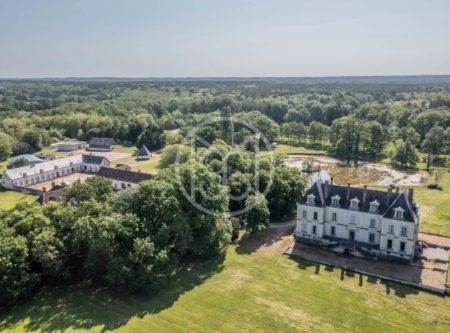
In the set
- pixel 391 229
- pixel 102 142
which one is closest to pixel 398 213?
pixel 391 229

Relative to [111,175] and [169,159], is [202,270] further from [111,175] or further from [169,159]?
[169,159]

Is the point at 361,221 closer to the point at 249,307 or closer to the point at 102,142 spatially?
the point at 249,307

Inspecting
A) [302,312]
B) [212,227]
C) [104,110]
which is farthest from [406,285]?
[104,110]

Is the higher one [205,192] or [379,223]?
[205,192]

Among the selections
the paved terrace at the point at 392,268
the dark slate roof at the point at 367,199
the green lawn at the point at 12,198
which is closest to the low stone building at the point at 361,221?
the dark slate roof at the point at 367,199

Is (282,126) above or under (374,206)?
above

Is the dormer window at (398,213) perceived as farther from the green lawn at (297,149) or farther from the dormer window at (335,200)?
the green lawn at (297,149)

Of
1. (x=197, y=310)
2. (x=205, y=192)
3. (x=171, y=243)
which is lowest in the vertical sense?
(x=197, y=310)
